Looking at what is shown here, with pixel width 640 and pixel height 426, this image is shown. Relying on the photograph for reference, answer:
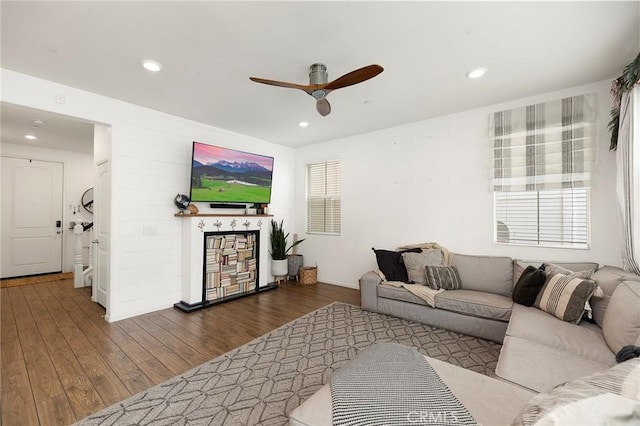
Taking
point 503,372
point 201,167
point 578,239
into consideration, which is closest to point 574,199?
point 578,239

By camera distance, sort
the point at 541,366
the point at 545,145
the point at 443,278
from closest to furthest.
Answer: the point at 541,366 < the point at 545,145 < the point at 443,278

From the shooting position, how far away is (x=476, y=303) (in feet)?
9.03

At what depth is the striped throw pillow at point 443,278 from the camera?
124 inches

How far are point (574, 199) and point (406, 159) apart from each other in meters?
2.02

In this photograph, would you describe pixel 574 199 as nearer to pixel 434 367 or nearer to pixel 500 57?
pixel 500 57

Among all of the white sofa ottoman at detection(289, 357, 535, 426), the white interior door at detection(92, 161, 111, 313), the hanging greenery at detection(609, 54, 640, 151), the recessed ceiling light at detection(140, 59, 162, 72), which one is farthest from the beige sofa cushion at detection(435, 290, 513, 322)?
the white interior door at detection(92, 161, 111, 313)

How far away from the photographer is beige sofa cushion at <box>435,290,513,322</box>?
263cm

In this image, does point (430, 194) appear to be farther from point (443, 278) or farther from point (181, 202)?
point (181, 202)

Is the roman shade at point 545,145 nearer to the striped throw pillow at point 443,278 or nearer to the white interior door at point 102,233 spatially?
the striped throw pillow at point 443,278

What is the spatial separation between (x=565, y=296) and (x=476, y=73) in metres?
2.18

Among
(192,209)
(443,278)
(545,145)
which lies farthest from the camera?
(192,209)

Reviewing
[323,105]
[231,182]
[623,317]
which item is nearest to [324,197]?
[231,182]

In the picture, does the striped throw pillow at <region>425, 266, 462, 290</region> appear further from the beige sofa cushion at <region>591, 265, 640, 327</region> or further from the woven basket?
the woven basket

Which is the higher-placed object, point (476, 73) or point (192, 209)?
point (476, 73)
